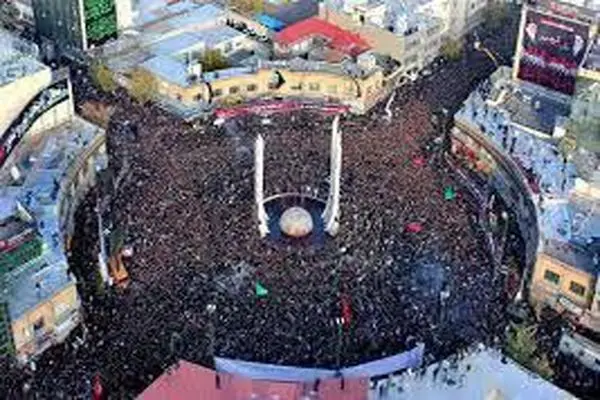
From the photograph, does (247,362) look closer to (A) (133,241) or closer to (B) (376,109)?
(A) (133,241)

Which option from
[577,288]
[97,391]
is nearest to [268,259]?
[97,391]

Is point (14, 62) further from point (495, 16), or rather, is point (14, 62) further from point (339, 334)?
point (495, 16)

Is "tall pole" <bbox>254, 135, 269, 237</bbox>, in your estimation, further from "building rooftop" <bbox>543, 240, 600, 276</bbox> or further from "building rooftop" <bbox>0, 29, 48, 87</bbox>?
"building rooftop" <bbox>0, 29, 48, 87</bbox>

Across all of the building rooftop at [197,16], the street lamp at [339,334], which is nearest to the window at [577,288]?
the street lamp at [339,334]

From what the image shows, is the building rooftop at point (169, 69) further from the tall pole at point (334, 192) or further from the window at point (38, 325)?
the window at point (38, 325)

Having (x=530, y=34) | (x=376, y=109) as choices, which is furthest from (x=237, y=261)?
(x=530, y=34)

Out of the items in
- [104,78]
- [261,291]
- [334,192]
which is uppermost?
[104,78]
